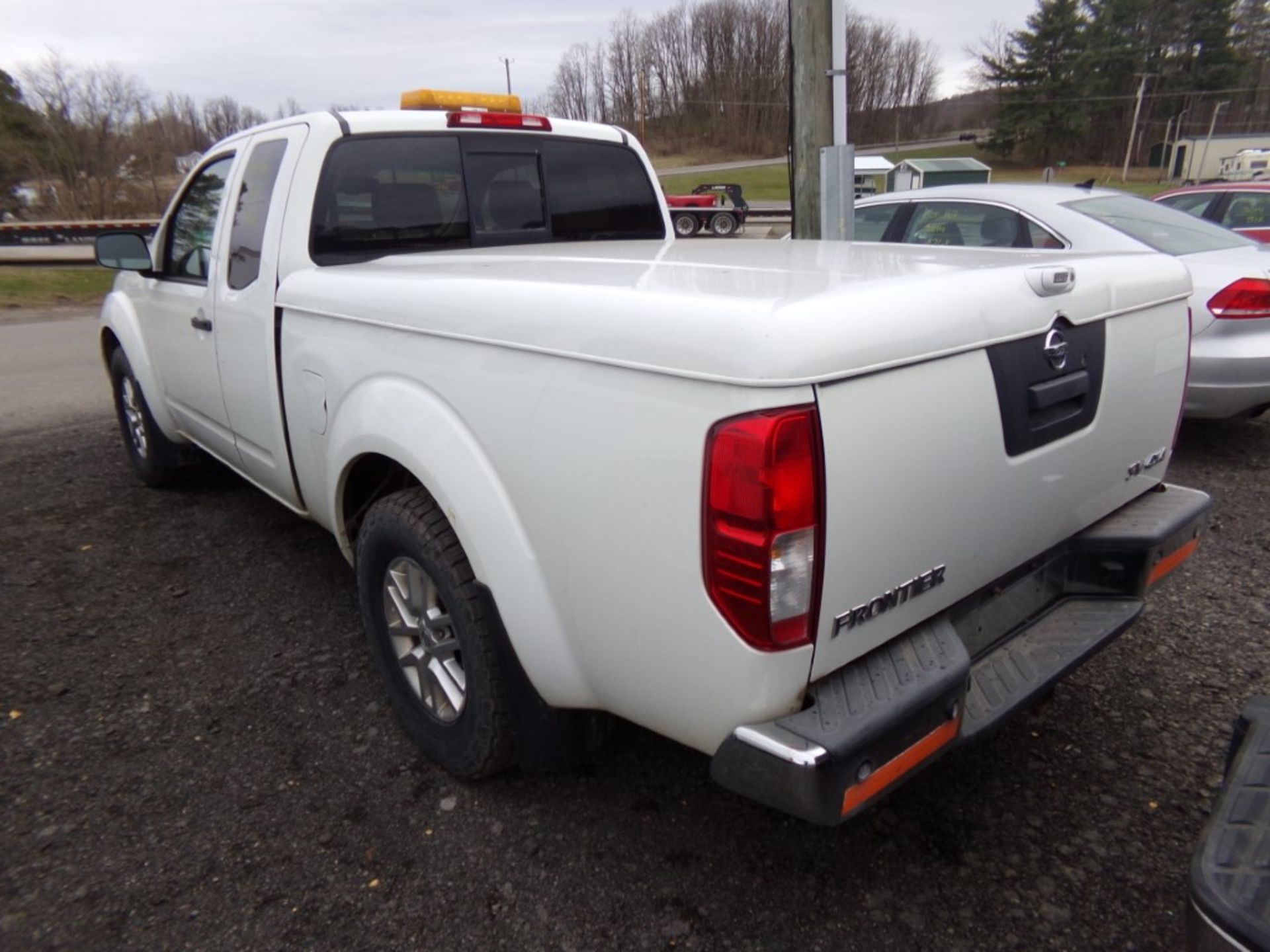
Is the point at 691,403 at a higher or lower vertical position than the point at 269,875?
higher

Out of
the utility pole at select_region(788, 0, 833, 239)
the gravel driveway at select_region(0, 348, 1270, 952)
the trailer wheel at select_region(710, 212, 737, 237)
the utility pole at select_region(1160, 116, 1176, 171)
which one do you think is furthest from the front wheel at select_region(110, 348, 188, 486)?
the utility pole at select_region(1160, 116, 1176, 171)

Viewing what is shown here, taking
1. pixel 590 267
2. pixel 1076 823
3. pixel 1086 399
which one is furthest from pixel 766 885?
pixel 590 267

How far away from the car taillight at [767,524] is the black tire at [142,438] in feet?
13.6

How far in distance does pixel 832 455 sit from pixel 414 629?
148 cm

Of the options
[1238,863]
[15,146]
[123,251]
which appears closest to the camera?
[1238,863]

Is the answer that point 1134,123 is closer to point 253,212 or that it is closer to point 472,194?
point 472,194

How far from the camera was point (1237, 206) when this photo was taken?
8844 mm

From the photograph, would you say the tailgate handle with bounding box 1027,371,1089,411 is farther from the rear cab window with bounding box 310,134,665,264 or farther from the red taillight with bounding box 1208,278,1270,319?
the red taillight with bounding box 1208,278,1270,319

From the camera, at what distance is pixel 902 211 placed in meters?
6.49

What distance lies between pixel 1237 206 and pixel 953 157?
4607cm

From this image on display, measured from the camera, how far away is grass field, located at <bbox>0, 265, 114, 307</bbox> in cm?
1530

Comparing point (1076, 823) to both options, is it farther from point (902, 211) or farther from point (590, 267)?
point (902, 211)

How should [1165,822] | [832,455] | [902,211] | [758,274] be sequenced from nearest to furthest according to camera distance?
[832,455]
[758,274]
[1165,822]
[902,211]

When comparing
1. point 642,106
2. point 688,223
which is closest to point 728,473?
point 688,223
